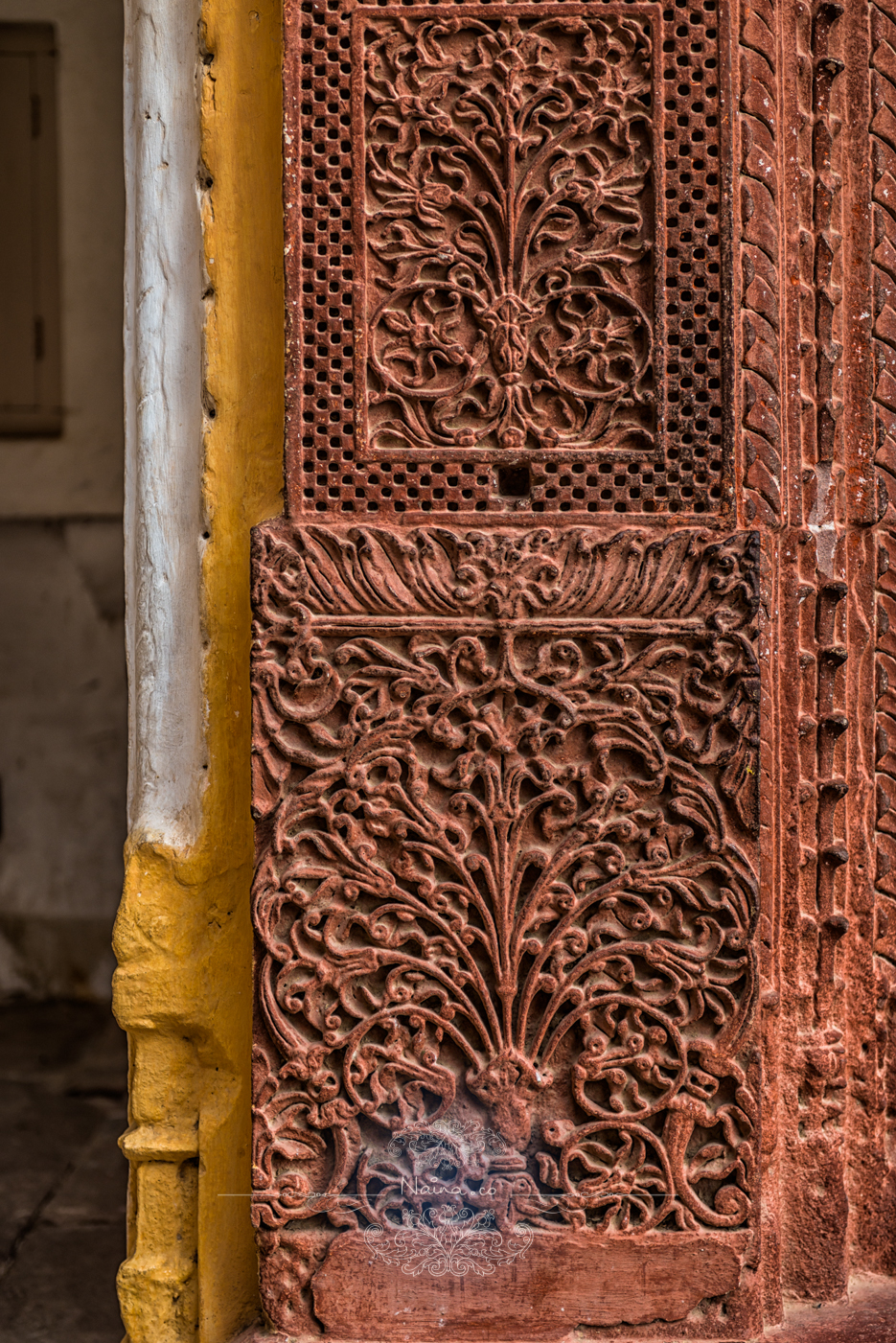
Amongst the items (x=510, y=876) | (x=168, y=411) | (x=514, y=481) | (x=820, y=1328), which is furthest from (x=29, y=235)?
(x=820, y=1328)

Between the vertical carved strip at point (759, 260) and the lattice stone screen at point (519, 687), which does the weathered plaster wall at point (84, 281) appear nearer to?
the lattice stone screen at point (519, 687)

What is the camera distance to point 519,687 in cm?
125

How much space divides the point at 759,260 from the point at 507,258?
33 cm

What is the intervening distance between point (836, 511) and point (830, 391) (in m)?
0.16

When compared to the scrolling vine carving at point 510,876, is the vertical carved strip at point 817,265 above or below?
above

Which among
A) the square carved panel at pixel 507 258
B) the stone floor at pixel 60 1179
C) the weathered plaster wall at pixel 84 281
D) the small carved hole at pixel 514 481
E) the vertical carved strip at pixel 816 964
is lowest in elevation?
the stone floor at pixel 60 1179

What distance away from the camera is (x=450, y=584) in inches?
49.3

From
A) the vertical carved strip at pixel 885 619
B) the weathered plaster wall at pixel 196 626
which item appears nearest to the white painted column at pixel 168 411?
the weathered plaster wall at pixel 196 626

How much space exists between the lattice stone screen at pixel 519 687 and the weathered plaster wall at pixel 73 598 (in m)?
2.89

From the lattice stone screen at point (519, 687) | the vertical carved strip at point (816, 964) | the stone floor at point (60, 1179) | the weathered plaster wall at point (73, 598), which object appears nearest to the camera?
the lattice stone screen at point (519, 687)

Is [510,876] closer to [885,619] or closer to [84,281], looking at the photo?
[885,619]

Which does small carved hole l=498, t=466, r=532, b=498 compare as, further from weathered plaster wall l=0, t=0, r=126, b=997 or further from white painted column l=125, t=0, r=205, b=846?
weathered plaster wall l=0, t=0, r=126, b=997

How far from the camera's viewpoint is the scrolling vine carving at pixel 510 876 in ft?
4.07

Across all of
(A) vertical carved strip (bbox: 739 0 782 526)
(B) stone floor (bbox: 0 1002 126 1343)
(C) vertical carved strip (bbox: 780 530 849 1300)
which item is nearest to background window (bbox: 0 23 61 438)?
(B) stone floor (bbox: 0 1002 126 1343)
